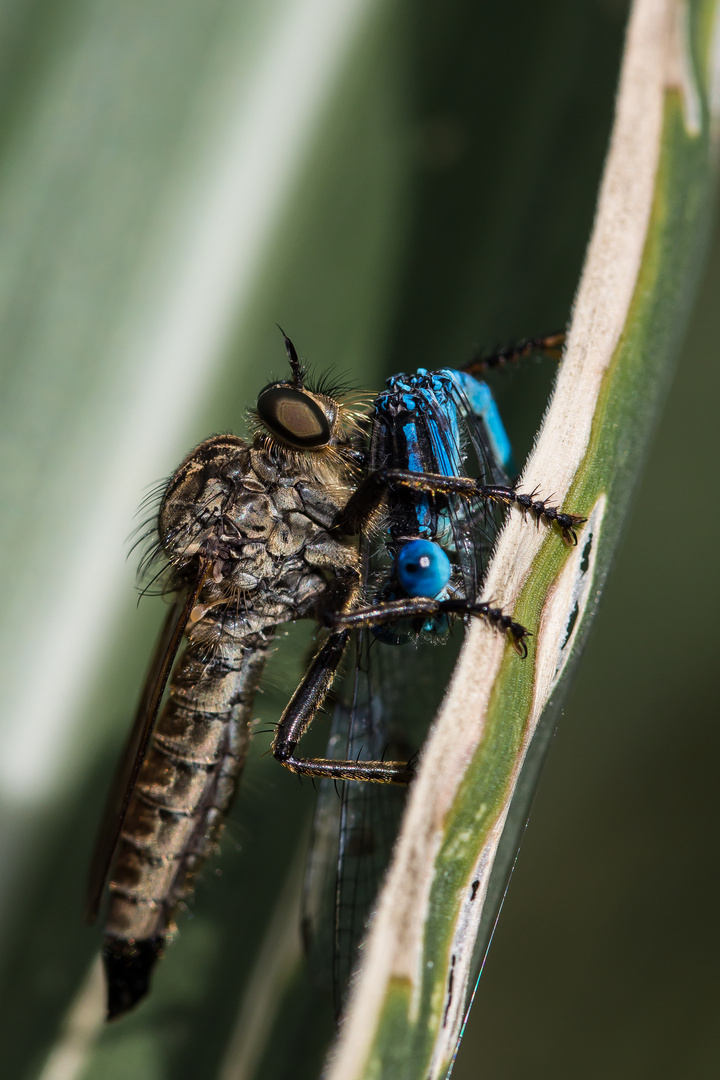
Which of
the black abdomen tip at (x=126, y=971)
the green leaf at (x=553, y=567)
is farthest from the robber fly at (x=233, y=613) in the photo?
the green leaf at (x=553, y=567)

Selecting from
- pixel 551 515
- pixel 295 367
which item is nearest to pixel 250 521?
pixel 295 367

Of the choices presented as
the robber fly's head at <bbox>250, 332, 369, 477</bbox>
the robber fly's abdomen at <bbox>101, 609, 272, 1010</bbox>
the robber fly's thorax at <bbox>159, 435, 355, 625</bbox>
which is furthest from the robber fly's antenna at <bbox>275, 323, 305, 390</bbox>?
the robber fly's abdomen at <bbox>101, 609, 272, 1010</bbox>

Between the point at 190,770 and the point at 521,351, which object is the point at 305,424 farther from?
the point at 190,770

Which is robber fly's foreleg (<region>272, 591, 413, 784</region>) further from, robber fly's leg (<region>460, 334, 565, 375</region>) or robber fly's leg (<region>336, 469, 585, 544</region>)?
robber fly's leg (<region>460, 334, 565, 375</region>)

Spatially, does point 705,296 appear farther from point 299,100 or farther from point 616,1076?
point 616,1076

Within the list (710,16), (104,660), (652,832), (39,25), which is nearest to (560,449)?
(710,16)
